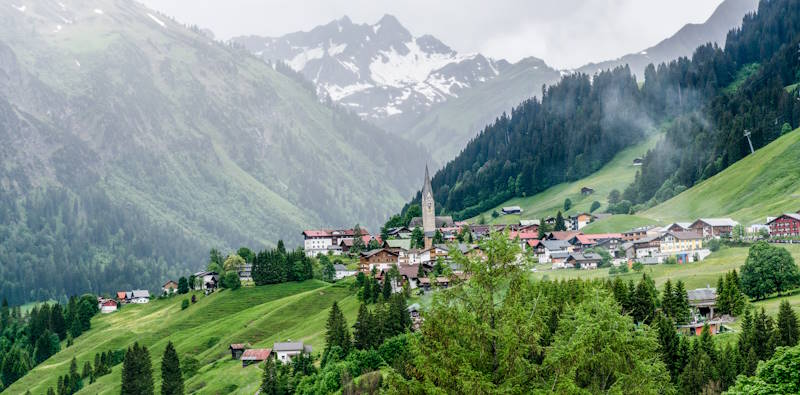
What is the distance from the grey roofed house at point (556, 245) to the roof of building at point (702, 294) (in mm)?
69132

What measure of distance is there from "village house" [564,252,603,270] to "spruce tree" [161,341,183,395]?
75.4 metres

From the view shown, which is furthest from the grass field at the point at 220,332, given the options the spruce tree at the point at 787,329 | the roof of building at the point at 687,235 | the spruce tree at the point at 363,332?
the spruce tree at the point at 787,329

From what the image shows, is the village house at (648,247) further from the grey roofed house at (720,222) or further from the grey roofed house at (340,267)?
the grey roofed house at (340,267)

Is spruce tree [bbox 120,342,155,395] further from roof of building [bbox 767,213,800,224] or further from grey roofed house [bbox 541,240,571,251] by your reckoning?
roof of building [bbox 767,213,800,224]

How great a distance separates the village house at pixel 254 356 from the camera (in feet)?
415

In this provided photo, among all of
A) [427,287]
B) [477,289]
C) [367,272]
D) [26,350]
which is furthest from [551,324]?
[26,350]

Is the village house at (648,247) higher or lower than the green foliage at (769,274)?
higher

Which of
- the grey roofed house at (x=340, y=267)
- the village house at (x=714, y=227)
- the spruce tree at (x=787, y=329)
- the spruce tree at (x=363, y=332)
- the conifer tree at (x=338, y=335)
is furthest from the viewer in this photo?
the grey roofed house at (x=340, y=267)

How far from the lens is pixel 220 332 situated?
15438 cm

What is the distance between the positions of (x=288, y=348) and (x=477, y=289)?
92457mm

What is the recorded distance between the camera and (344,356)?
4176 inches

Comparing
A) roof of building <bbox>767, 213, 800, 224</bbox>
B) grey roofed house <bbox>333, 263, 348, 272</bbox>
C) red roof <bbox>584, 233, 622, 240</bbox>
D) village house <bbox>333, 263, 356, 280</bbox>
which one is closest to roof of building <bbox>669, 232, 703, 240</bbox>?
roof of building <bbox>767, 213, 800, 224</bbox>

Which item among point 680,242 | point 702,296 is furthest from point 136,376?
point 680,242

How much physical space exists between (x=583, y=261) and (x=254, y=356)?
214ft
